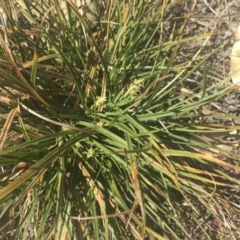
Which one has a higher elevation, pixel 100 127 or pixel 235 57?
pixel 235 57

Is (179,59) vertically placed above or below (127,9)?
below

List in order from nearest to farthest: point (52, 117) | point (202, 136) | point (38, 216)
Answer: point (52, 117), point (38, 216), point (202, 136)

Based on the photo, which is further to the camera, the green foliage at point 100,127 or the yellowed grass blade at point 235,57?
the yellowed grass blade at point 235,57

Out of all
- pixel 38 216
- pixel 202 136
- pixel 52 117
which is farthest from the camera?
pixel 202 136

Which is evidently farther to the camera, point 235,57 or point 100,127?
point 235,57

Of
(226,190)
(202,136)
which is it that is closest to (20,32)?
(202,136)

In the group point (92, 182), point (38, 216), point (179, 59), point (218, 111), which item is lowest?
point (38, 216)

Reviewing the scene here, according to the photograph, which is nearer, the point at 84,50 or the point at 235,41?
the point at 84,50

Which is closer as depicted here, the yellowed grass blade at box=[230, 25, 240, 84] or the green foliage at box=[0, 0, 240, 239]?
the green foliage at box=[0, 0, 240, 239]

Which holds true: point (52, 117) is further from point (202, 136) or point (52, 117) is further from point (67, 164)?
point (202, 136)

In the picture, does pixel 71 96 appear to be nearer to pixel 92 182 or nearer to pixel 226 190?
pixel 92 182

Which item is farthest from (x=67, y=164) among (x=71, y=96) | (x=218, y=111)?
(x=218, y=111)
